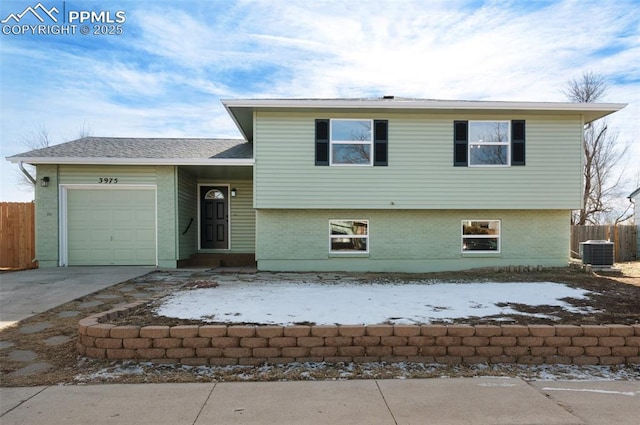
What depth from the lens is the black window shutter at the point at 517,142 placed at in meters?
10.9

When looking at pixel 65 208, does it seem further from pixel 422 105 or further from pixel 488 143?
pixel 488 143

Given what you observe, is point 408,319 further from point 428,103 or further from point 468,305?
point 428,103

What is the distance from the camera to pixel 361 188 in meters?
10.8

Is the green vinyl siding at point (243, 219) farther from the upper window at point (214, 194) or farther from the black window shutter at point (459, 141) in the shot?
the black window shutter at point (459, 141)

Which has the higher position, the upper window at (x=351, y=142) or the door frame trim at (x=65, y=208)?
the upper window at (x=351, y=142)

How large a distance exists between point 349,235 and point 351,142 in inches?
104

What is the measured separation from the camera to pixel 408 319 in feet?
16.3

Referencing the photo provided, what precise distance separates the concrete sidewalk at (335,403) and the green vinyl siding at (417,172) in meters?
7.24

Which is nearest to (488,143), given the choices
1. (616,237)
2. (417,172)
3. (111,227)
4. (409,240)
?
(417,172)

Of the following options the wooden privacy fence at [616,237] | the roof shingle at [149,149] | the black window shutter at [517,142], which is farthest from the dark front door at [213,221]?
the wooden privacy fence at [616,237]

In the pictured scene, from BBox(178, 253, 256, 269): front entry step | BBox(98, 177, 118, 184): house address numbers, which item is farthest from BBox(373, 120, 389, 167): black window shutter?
BBox(98, 177, 118, 184): house address numbers

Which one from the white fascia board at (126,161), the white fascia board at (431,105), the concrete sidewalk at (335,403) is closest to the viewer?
the concrete sidewalk at (335,403)

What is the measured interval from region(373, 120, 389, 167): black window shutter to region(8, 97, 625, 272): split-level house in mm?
28

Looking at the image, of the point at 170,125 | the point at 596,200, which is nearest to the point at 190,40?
the point at 170,125
